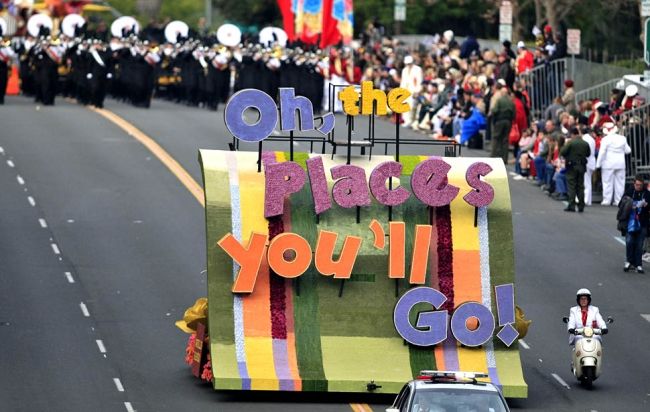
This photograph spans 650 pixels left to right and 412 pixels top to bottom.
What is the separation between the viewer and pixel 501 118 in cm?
4259

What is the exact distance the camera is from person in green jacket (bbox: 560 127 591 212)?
37.9 metres

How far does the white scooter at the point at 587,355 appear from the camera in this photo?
25.6m

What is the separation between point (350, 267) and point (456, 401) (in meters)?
5.71

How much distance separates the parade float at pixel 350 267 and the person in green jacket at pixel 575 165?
12.3 metres

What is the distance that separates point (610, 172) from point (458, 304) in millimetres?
14516

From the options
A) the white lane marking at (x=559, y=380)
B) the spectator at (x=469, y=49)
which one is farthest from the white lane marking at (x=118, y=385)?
the spectator at (x=469, y=49)

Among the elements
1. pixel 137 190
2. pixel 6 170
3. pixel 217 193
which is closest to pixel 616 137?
pixel 137 190

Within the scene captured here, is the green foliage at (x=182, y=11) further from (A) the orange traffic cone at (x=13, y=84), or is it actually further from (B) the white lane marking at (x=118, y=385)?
(B) the white lane marking at (x=118, y=385)

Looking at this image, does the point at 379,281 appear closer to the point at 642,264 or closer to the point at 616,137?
the point at 642,264

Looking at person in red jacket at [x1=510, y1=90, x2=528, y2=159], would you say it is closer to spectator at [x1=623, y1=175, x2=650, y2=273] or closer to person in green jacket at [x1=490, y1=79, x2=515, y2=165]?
person in green jacket at [x1=490, y1=79, x2=515, y2=165]

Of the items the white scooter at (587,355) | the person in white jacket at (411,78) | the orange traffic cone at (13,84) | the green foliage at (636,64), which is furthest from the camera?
the orange traffic cone at (13,84)

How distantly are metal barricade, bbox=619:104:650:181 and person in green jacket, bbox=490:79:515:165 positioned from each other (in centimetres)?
322

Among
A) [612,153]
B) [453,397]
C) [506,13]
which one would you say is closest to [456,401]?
[453,397]

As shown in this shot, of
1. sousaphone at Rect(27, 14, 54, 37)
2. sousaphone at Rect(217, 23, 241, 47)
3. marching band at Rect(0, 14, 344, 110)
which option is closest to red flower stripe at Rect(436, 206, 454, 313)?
marching band at Rect(0, 14, 344, 110)
